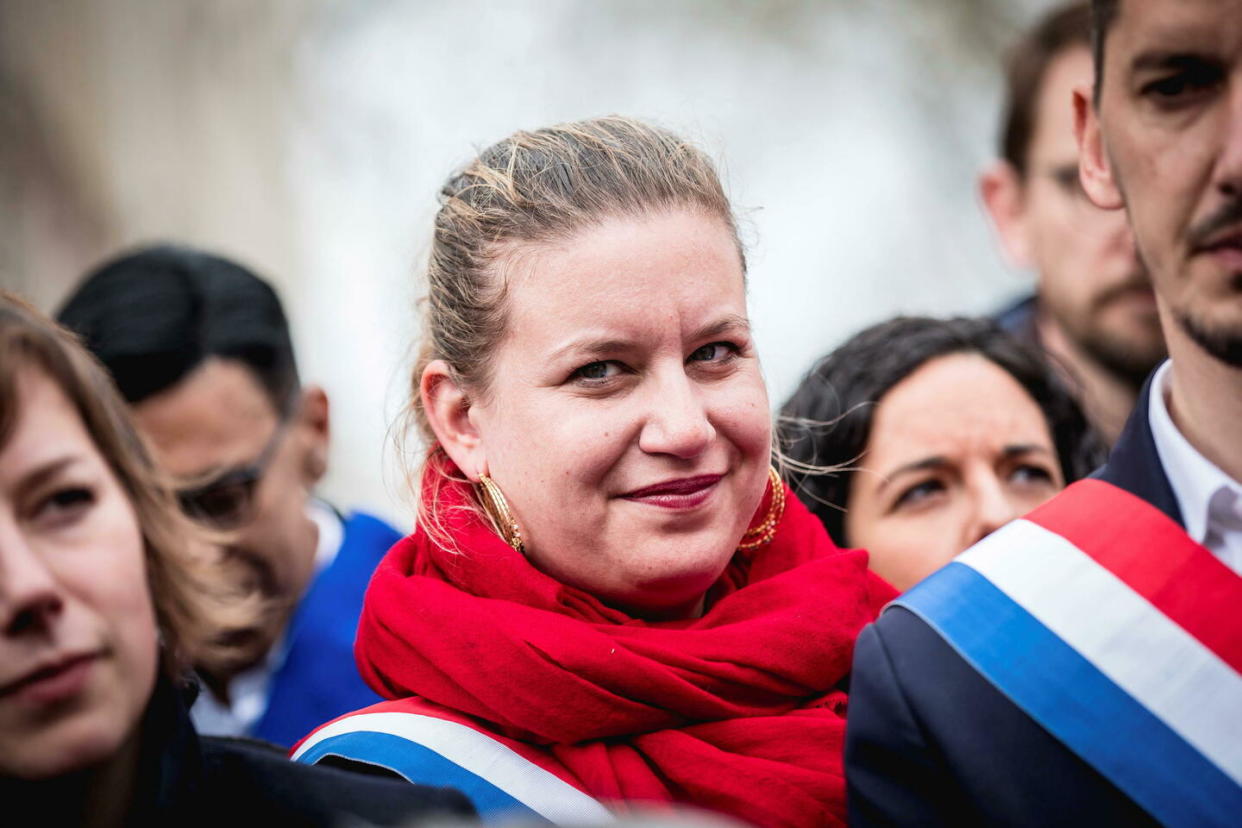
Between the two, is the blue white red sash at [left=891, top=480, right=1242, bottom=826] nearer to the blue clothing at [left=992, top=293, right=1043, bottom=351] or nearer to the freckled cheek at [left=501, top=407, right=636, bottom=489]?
the freckled cheek at [left=501, top=407, right=636, bottom=489]

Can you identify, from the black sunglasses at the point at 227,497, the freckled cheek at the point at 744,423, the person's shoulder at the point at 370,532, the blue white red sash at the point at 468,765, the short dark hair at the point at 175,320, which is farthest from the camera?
the person's shoulder at the point at 370,532

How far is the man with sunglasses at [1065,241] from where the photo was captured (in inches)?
148

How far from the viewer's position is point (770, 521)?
8.19 feet

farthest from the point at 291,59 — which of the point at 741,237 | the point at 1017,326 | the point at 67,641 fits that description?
the point at 67,641

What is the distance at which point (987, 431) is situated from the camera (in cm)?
287

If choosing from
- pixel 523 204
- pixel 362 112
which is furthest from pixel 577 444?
pixel 362 112

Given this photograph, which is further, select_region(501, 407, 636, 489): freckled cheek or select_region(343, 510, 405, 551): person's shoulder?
select_region(343, 510, 405, 551): person's shoulder

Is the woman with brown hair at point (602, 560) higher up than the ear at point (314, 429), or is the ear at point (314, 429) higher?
the woman with brown hair at point (602, 560)

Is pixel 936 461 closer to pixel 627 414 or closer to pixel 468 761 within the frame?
pixel 627 414

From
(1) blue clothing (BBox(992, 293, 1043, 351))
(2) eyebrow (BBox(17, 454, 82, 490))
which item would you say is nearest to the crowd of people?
(2) eyebrow (BBox(17, 454, 82, 490))

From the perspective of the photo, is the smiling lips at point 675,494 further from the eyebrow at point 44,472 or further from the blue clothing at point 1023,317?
the blue clothing at point 1023,317

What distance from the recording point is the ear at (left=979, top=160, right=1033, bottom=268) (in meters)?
4.34

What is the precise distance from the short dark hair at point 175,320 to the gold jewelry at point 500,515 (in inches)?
56.7

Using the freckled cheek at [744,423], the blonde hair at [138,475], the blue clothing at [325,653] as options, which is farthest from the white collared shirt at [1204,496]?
the blue clothing at [325,653]
